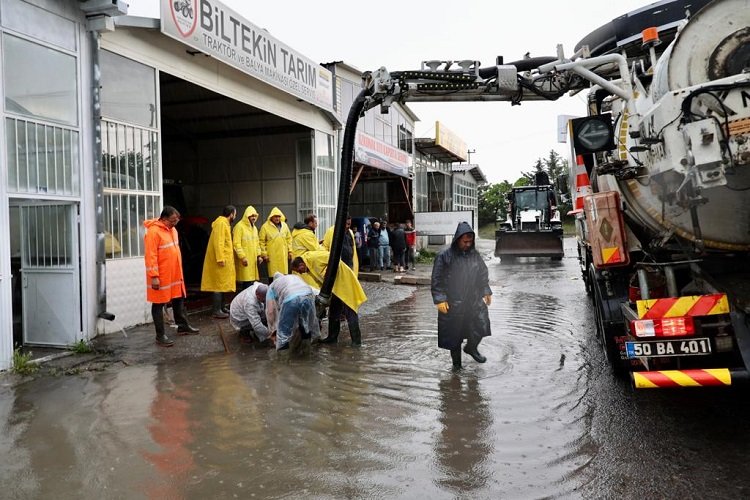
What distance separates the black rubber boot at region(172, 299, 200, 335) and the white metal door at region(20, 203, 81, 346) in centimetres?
121

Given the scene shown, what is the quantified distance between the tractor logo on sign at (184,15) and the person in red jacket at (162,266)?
Answer: 3.03 m

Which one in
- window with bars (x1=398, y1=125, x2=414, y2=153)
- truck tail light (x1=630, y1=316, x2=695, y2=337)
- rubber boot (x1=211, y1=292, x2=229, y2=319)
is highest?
window with bars (x1=398, y1=125, x2=414, y2=153)

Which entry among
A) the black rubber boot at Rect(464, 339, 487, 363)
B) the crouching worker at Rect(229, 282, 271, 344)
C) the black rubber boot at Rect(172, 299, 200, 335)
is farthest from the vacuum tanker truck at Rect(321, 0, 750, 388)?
the black rubber boot at Rect(172, 299, 200, 335)

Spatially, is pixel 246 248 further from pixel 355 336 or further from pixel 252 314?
pixel 355 336

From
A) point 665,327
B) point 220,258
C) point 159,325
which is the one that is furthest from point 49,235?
point 665,327

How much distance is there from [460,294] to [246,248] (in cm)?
442

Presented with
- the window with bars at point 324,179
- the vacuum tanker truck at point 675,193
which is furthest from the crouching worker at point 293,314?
the window with bars at point 324,179

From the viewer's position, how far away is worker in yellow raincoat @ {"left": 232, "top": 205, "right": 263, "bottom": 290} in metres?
9.09

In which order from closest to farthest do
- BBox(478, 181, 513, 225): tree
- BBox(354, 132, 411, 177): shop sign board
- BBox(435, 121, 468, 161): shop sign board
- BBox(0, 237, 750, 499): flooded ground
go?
1. BBox(0, 237, 750, 499): flooded ground
2. BBox(354, 132, 411, 177): shop sign board
3. BBox(435, 121, 468, 161): shop sign board
4. BBox(478, 181, 513, 225): tree

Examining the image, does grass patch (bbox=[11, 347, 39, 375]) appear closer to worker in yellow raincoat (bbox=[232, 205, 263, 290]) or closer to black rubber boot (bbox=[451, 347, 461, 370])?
worker in yellow raincoat (bbox=[232, 205, 263, 290])

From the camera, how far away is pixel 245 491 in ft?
10.8

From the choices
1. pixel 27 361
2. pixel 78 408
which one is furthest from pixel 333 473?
pixel 27 361

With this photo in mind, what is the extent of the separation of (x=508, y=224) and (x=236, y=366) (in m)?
16.2

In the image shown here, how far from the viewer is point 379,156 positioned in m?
17.2
